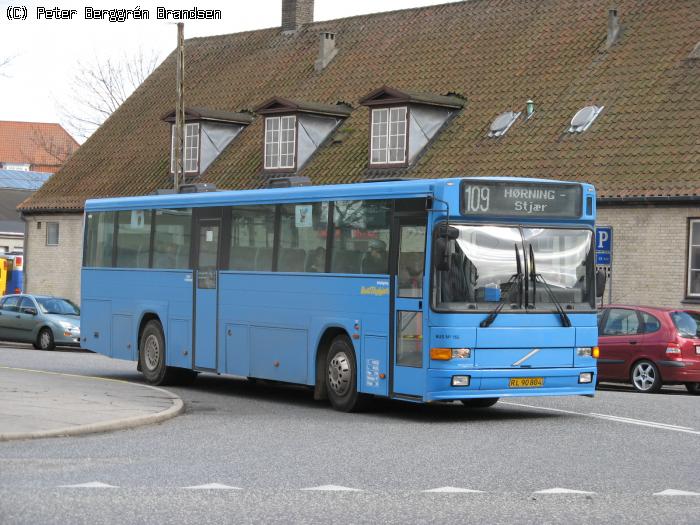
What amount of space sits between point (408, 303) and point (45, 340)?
20867 millimetres

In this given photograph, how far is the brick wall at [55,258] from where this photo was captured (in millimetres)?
46406

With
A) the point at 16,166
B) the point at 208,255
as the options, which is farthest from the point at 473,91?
the point at 16,166

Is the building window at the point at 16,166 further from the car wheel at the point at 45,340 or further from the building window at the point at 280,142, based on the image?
the car wheel at the point at 45,340

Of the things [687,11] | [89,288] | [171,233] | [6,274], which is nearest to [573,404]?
[171,233]

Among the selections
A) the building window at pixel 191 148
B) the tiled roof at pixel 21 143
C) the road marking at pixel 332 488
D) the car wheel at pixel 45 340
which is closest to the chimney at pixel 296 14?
the building window at pixel 191 148

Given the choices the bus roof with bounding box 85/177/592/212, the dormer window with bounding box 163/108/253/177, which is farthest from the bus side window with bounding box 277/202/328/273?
the dormer window with bounding box 163/108/253/177

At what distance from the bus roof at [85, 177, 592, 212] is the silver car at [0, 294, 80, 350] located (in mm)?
11462

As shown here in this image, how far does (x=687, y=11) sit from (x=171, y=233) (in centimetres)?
1713

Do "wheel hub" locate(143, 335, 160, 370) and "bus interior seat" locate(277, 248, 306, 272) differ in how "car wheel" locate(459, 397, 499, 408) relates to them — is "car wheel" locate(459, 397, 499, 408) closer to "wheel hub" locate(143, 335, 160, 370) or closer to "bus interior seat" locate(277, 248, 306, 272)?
"bus interior seat" locate(277, 248, 306, 272)

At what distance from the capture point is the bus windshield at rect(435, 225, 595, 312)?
612 inches

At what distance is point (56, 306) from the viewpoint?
35.7 m

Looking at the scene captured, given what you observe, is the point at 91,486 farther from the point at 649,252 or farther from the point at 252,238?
the point at 649,252

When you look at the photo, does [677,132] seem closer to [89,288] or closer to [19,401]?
[89,288]

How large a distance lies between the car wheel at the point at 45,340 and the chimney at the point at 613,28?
52.6ft
